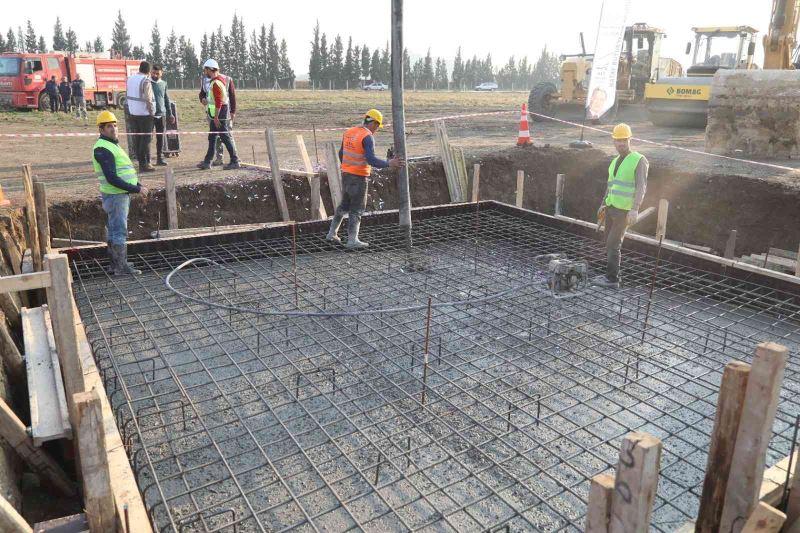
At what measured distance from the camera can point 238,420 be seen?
142 inches

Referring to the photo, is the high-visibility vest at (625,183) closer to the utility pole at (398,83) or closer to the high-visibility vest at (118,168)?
the utility pole at (398,83)

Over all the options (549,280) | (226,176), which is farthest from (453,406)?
(226,176)

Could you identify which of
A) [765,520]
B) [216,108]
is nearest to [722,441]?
[765,520]

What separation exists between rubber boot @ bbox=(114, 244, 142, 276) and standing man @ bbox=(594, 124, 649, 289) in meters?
4.41

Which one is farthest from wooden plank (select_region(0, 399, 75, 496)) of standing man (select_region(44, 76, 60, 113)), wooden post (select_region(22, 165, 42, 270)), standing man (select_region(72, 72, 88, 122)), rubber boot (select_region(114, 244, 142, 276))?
standing man (select_region(44, 76, 60, 113))

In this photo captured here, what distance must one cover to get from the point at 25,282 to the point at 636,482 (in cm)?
264

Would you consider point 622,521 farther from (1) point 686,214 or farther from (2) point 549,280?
(1) point 686,214

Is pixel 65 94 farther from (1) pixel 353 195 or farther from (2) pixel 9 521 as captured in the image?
(2) pixel 9 521

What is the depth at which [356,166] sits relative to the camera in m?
6.57

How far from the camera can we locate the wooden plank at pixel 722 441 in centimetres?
215

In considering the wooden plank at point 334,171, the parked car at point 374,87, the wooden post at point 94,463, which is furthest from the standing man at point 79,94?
the parked car at point 374,87

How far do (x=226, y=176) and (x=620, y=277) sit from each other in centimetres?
561

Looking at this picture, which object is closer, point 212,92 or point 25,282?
point 25,282

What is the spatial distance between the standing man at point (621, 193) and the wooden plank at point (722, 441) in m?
3.63
